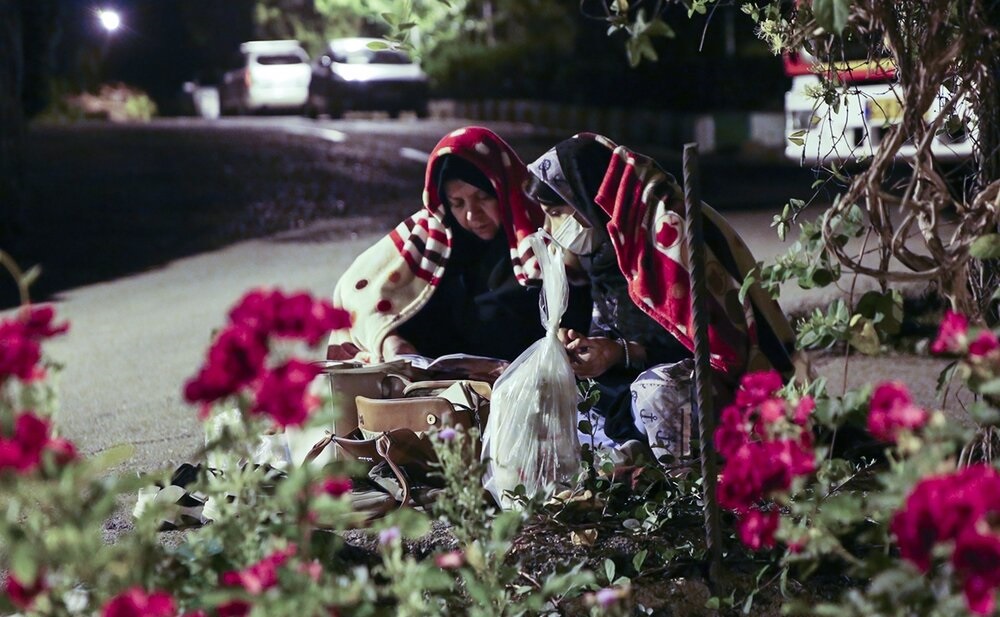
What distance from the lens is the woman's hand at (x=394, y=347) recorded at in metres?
4.77

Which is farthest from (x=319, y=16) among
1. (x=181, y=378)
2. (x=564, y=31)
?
(x=181, y=378)

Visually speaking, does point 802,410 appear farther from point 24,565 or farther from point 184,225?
point 184,225

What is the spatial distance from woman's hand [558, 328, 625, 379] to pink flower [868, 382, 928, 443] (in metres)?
2.08

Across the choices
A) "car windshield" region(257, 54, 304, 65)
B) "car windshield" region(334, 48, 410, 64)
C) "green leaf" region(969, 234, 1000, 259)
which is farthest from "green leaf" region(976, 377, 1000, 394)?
"car windshield" region(257, 54, 304, 65)

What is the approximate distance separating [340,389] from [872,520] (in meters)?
1.57

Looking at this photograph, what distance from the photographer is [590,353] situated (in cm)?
443

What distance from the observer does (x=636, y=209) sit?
438cm

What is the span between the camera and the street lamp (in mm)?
34000

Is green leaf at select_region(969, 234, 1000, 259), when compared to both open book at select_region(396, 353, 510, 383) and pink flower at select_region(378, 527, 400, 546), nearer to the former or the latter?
pink flower at select_region(378, 527, 400, 546)

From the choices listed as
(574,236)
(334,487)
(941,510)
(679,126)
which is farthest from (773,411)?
(679,126)

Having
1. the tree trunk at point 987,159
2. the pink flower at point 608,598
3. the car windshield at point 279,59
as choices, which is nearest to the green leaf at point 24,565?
the pink flower at point 608,598

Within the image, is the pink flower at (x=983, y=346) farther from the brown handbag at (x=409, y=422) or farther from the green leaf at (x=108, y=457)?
the brown handbag at (x=409, y=422)

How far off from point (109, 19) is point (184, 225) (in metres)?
21.6

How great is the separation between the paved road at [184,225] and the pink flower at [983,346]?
3.72 metres
